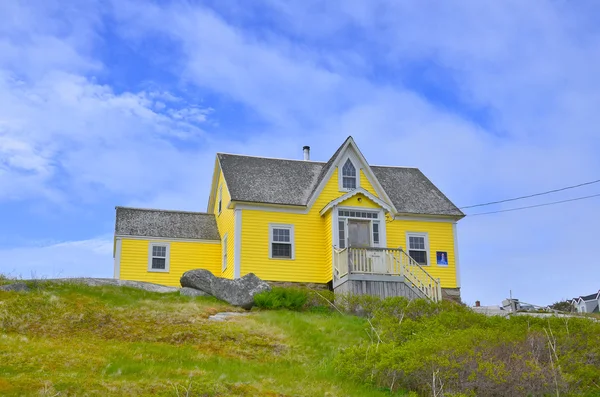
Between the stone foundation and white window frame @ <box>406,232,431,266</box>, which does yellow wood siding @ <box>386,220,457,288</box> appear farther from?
the stone foundation

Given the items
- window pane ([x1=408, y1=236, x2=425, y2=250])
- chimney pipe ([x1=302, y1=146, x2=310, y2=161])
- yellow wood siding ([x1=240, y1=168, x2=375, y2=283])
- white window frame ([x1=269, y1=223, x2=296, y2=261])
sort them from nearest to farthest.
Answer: yellow wood siding ([x1=240, y1=168, x2=375, y2=283])
white window frame ([x1=269, y1=223, x2=296, y2=261])
window pane ([x1=408, y1=236, x2=425, y2=250])
chimney pipe ([x1=302, y1=146, x2=310, y2=161])

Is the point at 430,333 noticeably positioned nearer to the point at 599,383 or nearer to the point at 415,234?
the point at 599,383

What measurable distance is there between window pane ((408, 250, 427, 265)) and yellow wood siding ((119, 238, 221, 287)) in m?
8.72

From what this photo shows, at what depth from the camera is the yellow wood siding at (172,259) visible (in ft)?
99.1

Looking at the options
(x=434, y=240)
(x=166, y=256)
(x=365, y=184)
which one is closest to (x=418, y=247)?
(x=434, y=240)

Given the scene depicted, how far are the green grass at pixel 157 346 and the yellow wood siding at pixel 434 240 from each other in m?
8.90

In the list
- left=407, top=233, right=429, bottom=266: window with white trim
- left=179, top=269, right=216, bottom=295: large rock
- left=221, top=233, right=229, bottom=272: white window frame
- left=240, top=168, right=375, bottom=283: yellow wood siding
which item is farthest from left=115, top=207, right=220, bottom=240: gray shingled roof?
left=407, top=233, right=429, bottom=266: window with white trim

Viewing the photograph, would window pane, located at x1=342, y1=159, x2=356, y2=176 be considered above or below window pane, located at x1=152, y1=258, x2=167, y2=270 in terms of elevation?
above

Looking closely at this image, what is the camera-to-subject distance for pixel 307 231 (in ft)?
97.7

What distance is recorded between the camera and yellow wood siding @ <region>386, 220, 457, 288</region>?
30938mm

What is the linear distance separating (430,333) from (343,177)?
13.0 metres

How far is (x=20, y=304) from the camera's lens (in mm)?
20328

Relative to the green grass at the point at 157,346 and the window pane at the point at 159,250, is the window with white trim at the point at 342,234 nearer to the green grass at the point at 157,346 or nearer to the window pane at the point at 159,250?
the green grass at the point at 157,346

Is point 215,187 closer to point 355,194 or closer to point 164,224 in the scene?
point 164,224
